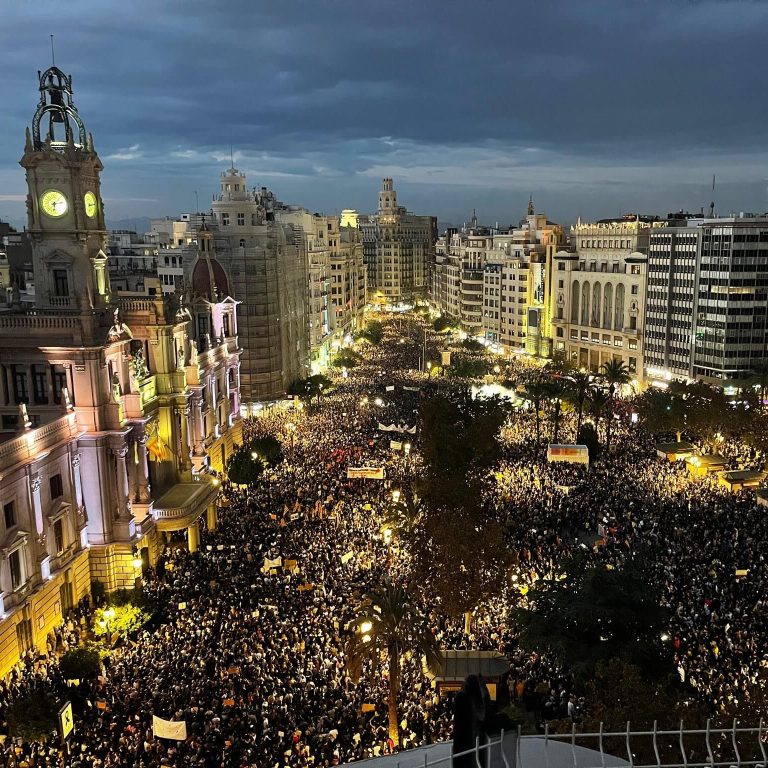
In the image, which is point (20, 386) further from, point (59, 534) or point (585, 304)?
point (585, 304)

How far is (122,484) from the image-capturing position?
36.0 meters

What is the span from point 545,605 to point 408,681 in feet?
19.6

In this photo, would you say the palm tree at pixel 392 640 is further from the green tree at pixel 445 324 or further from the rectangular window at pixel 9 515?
the green tree at pixel 445 324

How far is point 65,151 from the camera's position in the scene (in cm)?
3650

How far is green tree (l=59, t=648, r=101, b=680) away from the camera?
85.9 feet

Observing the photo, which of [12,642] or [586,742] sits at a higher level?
[586,742]

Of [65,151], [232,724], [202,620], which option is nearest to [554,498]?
[202,620]

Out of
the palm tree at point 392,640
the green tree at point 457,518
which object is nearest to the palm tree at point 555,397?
the green tree at point 457,518

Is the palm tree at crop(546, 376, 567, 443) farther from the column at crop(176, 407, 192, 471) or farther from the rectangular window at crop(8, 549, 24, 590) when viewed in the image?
the rectangular window at crop(8, 549, 24, 590)

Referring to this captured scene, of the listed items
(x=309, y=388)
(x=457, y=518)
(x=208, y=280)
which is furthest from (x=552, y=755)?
(x=309, y=388)

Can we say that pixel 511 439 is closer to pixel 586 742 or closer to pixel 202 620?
pixel 202 620

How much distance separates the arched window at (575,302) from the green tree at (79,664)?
307ft

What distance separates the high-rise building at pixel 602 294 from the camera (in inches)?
3802

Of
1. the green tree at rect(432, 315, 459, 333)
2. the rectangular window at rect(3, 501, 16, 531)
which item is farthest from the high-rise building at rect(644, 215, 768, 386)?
the rectangular window at rect(3, 501, 16, 531)
